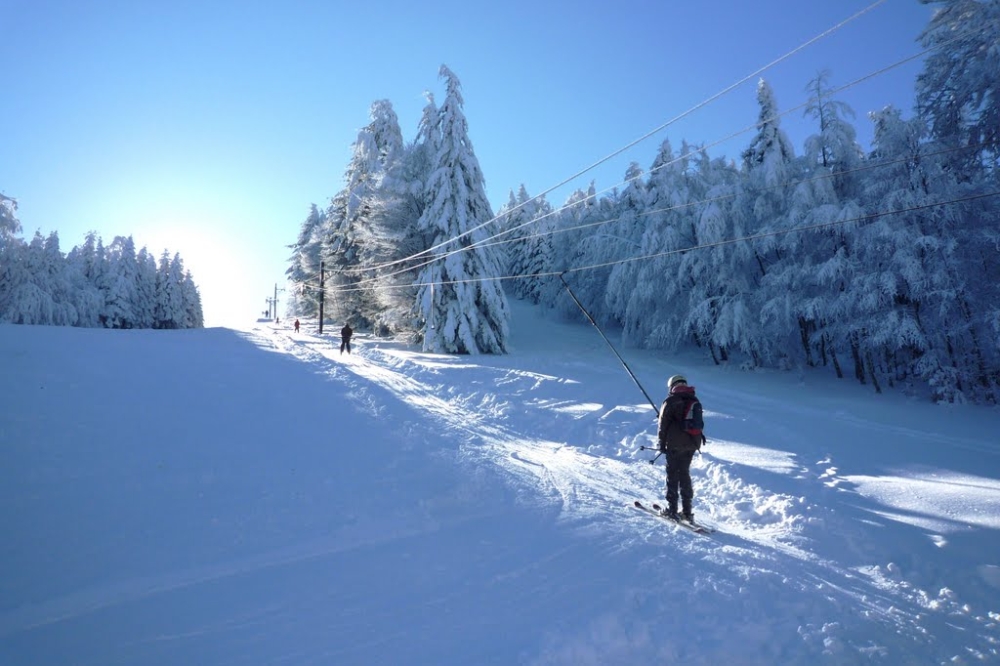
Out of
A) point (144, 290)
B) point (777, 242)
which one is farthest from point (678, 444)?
point (144, 290)

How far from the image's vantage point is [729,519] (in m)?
6.81

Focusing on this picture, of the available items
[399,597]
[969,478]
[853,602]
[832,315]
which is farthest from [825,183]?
[399,597]

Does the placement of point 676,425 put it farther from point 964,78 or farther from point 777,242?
point 777,242

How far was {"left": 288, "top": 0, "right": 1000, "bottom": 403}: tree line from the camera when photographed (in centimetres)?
1527

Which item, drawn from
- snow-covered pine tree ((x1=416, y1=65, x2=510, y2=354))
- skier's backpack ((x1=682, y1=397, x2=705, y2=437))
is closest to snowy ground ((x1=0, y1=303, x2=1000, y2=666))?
skier's backpack ((x1=682, y1=397, x2=705, y2=437))

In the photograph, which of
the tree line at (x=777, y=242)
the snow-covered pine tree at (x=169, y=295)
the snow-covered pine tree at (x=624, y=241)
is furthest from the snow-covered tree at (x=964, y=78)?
the snow-covered pine tree at (x=169, y=295)

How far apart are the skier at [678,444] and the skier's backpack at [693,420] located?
3 centimetres

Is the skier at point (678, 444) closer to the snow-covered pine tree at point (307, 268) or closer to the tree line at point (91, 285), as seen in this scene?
the snow-covered pine tree at point (307, 268)

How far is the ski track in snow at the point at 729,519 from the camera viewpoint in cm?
370

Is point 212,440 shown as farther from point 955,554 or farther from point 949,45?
point 949,45

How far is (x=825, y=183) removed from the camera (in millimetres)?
19328

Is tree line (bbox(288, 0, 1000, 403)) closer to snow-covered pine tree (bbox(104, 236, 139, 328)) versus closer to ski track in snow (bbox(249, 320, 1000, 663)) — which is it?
ski track in snow (bbox(249, 320, 1000, 663))

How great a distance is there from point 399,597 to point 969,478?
10100mm

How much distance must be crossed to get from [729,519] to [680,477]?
1388mm
